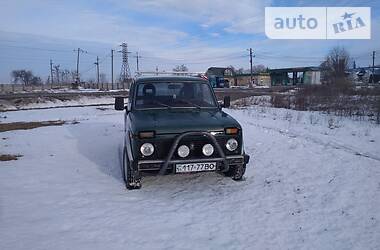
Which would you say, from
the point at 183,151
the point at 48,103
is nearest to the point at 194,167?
the point at 183,151

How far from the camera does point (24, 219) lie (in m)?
4.44

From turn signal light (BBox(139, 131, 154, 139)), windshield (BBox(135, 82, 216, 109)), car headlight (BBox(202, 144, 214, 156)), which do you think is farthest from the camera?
windshield (BBox(135, 82, 216, 109))

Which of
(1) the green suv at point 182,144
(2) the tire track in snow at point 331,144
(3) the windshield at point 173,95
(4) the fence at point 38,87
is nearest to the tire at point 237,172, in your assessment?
(1) the green suv at point 182,144

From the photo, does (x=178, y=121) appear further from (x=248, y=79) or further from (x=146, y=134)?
(x=248, y=79)

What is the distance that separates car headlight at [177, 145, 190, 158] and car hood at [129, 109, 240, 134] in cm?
25

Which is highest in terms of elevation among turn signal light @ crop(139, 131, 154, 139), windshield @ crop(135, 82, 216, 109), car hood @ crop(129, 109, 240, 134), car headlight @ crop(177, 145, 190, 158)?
windshield @ crop(135, 82, 216, 109)

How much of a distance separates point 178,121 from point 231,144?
91 cm

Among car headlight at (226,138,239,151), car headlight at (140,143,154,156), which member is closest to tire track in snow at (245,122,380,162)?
car headlight at (226,138,239,151)

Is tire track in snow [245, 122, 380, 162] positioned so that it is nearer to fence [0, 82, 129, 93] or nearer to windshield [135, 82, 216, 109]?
windshield [135, 82, 216, 109]

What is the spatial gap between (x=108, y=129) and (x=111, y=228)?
853 cm

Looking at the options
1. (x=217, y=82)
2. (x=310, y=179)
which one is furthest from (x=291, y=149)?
(x=217, y=82)

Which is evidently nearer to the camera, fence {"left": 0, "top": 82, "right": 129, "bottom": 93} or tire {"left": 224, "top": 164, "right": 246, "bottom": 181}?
tire {"left": 224, "top": 164, "right": 246, "bottom": 181}

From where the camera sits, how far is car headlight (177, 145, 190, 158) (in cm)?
520

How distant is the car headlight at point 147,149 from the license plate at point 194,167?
Result: 0.44 m
